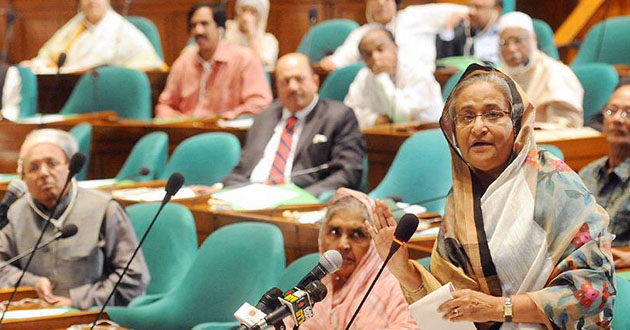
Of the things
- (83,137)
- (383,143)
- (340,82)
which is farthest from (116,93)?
(383,143)

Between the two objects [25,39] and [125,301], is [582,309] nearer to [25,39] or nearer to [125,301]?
A: [125,301]

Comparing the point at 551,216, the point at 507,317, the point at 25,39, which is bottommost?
the point at 25,39

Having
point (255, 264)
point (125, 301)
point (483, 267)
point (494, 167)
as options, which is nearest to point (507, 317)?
point (483, 267)

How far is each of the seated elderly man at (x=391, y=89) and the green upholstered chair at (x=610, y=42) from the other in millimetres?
1285

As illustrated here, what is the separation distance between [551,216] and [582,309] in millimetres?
186

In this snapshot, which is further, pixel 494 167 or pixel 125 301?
pixel 125 301

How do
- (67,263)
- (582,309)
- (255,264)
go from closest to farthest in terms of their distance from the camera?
(582,309) < (255,264) < (67,263)

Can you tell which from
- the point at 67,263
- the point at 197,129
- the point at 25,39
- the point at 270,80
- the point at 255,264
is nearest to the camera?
the point at 255,264

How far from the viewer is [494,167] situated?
2.27 meters

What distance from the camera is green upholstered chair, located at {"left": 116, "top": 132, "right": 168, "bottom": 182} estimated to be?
5547mm

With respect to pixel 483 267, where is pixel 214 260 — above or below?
below

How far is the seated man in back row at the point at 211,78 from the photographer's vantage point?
667 centimetres

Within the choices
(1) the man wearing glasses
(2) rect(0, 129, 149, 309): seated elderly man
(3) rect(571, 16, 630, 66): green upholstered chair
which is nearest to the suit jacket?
(2) rect(0, 129, 149, 309): seated elderly man

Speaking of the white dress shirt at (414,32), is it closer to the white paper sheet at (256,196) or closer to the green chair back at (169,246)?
the white paper sheet at (256,196)
